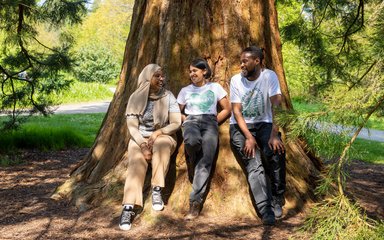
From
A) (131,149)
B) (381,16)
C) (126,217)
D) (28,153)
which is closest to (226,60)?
(131,149)

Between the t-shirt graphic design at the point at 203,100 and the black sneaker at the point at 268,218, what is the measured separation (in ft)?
3.68

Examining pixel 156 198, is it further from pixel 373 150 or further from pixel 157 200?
pixel 373 150

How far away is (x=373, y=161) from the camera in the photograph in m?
11.1

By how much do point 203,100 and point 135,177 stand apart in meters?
0.97

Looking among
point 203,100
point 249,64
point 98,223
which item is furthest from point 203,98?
point 98,223

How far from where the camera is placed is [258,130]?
5438mm

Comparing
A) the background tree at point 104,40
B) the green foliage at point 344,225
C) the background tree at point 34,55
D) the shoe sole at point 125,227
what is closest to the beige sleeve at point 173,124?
the shoe sole at point 125,227

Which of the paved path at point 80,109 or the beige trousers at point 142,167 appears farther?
the paved path at point 80,109

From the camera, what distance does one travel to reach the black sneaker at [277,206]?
542 cm

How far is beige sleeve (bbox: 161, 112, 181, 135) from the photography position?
18.1ft

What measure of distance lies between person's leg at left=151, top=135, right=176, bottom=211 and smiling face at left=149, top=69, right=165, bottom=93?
50 cm

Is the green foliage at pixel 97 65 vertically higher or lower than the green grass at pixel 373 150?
higher

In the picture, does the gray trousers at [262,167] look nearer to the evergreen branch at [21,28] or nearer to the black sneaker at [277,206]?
the black sneaker at [277,206]

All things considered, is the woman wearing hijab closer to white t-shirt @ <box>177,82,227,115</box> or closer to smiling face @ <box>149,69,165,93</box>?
A: smiling face @ <box>149,69,165,93</box>
